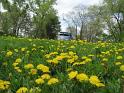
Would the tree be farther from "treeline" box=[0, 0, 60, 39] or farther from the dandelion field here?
the dandelion field

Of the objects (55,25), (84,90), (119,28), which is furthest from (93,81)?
(55,25)

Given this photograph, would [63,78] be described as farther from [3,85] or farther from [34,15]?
[34,15]

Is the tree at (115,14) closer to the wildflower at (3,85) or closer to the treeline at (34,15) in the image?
the treeline at (34,15)

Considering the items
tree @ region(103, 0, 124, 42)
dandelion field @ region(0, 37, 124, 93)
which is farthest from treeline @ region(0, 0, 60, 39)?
dandelion field @ region(0, 37, 124, 93)

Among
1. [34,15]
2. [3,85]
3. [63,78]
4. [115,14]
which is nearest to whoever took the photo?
[3,85]

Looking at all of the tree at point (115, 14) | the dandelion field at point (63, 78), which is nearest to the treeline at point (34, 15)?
the tree at point (115, 14)

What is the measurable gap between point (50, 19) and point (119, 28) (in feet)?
51.6

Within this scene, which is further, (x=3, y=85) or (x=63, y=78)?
(x=63, y=78)

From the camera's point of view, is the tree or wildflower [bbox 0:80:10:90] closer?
wildflower [bbox 0:80:10:90]

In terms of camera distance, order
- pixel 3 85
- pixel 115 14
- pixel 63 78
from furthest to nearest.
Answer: pixel 115 14 < pixel 63 78 < pixel 3 85

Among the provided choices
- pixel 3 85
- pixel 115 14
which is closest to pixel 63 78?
pixel 3 85

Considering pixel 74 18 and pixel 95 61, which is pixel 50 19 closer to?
pixel 74 18

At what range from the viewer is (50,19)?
72.4 m

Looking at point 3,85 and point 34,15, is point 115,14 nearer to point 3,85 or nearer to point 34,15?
point 34,15
